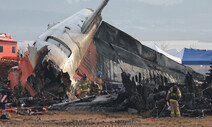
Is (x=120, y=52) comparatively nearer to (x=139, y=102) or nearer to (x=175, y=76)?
(x=175, y=76)

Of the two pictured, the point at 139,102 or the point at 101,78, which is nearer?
the point at 139,102

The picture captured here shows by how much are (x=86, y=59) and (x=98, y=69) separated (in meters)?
1.16

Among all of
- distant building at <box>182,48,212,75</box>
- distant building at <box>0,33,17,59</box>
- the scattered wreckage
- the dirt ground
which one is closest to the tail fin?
the scattered wreckage

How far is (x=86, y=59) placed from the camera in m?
21.8

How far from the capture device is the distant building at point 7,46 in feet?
Answer: 101

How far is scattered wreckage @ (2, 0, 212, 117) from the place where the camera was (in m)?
15.1

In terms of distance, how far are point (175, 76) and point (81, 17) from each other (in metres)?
8.93

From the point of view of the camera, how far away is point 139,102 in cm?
1495

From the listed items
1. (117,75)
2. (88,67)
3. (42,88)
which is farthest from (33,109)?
(117,75)

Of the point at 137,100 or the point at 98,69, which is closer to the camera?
the point at 137,100

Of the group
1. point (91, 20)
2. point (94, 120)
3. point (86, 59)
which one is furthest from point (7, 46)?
point (94, 120)

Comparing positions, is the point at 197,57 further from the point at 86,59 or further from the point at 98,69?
the point at 86,59

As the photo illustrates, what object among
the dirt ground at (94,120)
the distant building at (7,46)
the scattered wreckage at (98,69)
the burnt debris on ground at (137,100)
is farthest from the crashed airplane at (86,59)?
the distant building at (7,46)

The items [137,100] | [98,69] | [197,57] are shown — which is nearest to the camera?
[137,100]
